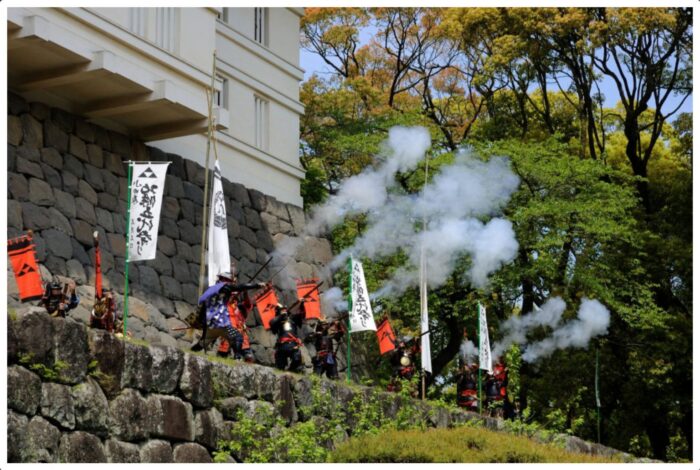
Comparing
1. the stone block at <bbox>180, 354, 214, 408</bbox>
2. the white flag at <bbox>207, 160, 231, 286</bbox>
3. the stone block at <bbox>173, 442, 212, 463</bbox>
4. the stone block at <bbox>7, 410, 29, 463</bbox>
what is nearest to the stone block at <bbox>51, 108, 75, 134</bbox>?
the white flag at <bbox>207, 160, 231, 286</bbox>

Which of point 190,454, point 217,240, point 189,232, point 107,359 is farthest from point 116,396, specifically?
point 189,232

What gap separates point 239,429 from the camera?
57.1ft

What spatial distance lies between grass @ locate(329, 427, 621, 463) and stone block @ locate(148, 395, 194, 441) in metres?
2.00

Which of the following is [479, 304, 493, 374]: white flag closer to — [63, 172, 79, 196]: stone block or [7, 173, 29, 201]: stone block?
[63, 172, 79, 196]: stone block

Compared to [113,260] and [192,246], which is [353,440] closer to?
[113,260]

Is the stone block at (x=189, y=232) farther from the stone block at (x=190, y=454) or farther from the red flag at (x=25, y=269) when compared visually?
the stone block at (x=190, y=454)

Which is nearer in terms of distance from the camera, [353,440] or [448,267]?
[353,440]

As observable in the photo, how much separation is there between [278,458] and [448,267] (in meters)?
13.8

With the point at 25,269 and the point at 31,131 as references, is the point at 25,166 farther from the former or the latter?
the point at 25,269

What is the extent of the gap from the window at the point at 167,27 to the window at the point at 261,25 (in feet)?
19.1

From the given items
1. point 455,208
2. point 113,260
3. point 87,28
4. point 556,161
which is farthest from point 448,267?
point 87,28

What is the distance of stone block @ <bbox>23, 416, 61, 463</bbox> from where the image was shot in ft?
47.2

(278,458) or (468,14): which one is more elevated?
(468,14)

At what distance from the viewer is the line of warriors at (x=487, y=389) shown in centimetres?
2612
